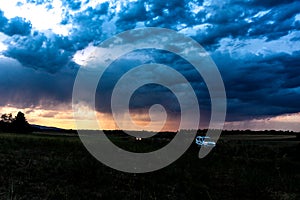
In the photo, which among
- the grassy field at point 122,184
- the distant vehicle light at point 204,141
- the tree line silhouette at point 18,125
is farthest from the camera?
the tree line silhouette at point 18,125

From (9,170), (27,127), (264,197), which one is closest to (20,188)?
(9,170)

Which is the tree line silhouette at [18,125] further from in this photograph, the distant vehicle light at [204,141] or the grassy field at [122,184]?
the grassy field at [122,184]

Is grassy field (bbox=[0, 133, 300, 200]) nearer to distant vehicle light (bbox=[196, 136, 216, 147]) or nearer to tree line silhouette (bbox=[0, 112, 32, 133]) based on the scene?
distant vehicle light (bbox=[196, 136, 216, 147])

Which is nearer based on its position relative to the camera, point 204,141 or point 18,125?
point 204,141

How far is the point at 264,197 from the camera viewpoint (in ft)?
43.1

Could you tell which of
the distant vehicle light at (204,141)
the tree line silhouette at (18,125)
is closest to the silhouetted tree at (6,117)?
the tree line silhouette at (18,125)

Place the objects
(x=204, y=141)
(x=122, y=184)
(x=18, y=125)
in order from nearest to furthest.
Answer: (x=122, y=184) → (x=204, y=141) → (x=18, y=125)

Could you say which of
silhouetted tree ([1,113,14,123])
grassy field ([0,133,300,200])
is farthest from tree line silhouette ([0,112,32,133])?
grassy field ([0,133,300,200])

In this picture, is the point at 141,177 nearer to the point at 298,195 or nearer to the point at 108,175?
the point at 108,175

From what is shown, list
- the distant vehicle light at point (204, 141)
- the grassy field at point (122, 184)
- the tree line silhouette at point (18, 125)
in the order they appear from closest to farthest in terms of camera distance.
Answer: the grassy field at point (122, 184), the distant vehicle light at point (204, 141), the tree line silhouette at point (18, 125)

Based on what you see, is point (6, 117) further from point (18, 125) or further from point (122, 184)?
point (122, 184)

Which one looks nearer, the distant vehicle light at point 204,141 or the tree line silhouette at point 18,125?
the distant vehicle light at point 204,141

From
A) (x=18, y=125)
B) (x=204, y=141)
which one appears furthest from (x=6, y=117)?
(x=204, y=141)

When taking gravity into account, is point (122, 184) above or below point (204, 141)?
below
